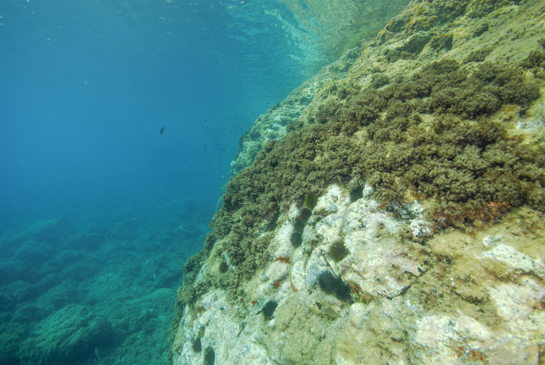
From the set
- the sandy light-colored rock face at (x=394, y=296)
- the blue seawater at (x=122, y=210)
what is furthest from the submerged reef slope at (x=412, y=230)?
the blue seawater at (x=122, y=210)

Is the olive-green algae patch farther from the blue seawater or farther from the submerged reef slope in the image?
the blue seawater

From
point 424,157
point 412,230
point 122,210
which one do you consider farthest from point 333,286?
point 122,210

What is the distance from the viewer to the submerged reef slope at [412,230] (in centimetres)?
305

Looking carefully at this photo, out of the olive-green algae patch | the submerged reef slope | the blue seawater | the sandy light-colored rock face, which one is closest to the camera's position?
the sandy light-colored rock face

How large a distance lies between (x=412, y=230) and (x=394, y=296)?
1.22 m

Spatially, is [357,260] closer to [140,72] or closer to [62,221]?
[62,221]

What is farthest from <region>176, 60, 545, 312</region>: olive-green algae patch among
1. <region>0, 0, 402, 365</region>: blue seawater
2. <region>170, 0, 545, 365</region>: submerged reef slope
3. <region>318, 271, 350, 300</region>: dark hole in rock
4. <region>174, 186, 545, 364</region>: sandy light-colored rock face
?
<region>0, 0, 402, 365</region>: blue seawater

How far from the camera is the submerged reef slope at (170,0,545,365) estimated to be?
10.0 feet

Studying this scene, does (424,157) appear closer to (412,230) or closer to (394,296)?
(412,230)

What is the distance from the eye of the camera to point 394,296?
3.72 meters

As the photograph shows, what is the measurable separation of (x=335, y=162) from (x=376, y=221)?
79.5 inches

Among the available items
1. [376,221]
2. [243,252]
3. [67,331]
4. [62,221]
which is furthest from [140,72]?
[376,221]

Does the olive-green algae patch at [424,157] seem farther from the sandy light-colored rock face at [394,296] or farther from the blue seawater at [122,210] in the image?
the blue seawater at [122,210]

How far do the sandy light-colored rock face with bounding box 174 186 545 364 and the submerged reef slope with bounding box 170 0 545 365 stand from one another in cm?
2
